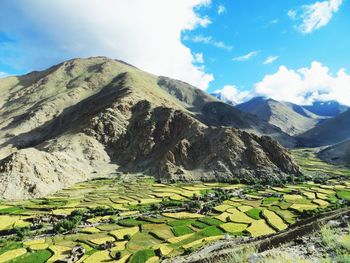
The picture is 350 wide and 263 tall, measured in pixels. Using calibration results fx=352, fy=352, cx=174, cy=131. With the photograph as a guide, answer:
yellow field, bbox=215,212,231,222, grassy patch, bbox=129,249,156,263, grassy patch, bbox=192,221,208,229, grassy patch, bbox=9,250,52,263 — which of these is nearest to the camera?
grassy patch, bbox=129,249,156,263

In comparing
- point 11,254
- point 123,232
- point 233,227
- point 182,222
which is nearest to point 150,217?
point 182,222

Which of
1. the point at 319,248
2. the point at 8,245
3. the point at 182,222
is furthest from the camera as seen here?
the point at 182,222

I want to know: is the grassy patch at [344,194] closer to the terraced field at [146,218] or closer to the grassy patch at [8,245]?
the terraced field at [146,218]

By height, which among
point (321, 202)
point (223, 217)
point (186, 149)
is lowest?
point (223, 217)

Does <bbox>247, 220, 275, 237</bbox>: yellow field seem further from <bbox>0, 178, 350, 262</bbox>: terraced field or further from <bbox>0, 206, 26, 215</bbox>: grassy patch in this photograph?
<bbox>0, 206, 26, 215</bbox>: grassy patch

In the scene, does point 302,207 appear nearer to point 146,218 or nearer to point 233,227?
point 233,227

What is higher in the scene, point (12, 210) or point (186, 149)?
point (186, 149)

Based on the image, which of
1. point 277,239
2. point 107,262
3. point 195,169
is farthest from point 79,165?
point 277,239

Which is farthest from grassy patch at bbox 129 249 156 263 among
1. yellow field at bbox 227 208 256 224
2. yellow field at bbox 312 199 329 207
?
yellow field at bbox 312 199 329 207

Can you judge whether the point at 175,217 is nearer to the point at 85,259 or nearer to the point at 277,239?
the point at 85,259
